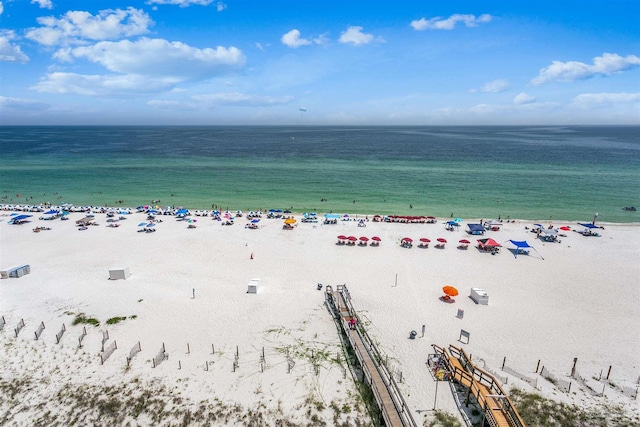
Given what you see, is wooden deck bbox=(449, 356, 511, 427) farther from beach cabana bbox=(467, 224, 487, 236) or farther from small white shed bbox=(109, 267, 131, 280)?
beach cabana bbox=(467, 224, 487, 236)

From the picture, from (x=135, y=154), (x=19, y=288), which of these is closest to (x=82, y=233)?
(x=19, y=288)

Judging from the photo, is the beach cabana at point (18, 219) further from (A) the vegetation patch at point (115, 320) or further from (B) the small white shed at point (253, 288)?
(B) the small white shed at point (253, 288)

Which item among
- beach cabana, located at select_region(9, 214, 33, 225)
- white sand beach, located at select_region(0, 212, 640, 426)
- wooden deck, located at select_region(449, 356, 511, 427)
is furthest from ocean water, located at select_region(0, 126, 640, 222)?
wooden deck, located at select_region(449, 356, 511, 427)

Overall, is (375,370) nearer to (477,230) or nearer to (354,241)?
(354,241)

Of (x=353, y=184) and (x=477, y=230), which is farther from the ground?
(x=353, y=184)

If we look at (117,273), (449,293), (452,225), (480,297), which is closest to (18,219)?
(117,273)
